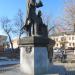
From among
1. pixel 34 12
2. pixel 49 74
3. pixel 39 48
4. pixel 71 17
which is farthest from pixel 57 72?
pixel 71 17

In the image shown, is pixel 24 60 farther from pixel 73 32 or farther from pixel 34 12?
pixel 73 32

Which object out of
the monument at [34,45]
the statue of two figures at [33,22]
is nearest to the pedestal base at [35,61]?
the monument at [34,45]

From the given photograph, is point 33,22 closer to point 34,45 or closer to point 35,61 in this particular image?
point 34,45

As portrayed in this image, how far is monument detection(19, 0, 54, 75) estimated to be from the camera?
33.2 feet

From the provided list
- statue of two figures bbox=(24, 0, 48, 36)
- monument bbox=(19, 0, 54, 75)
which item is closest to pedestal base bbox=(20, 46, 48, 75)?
monument bbox=(19, 0, 54, 75)

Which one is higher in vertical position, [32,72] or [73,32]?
[73,32]

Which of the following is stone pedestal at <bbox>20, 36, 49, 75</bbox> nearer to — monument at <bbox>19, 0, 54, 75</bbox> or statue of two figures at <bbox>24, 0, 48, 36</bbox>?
monument at <bbox>19, 0, 54, 75</bbox>

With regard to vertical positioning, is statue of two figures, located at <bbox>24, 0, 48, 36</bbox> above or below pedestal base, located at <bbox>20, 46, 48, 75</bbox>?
above

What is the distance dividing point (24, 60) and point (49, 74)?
1213 mm

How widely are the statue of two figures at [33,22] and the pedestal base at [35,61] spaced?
2.26ft

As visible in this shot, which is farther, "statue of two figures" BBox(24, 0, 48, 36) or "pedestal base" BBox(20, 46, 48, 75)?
"statue of two figures" BBox(24, 0, 48, 36)

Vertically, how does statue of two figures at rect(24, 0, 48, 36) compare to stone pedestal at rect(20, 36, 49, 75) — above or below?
above

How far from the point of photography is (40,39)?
404 inches

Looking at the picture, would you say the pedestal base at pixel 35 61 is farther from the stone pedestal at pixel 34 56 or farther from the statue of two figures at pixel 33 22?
the statue of two figures at pixel 33 22
